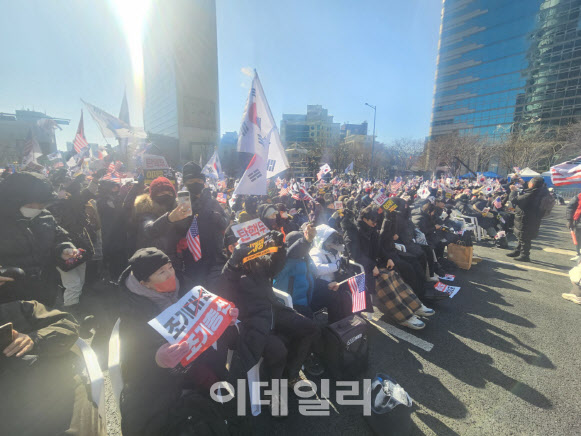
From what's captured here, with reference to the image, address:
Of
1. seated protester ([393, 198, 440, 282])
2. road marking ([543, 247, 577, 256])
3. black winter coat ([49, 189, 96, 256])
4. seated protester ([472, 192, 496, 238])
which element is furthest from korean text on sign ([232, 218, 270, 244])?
road marking ([543, 247, 577, 256])

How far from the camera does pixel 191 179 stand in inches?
147

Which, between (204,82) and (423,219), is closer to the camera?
(423,219)

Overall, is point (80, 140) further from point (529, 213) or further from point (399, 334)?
point (529, 213)

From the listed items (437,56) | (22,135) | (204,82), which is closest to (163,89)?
(204,82)

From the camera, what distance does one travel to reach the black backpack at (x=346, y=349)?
2.89 meters

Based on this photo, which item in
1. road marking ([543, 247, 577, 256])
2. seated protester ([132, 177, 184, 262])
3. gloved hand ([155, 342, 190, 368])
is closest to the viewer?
gloved hand ([155, 342, 190, 368])

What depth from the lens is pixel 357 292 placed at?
11.4 ft

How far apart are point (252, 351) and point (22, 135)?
244ft

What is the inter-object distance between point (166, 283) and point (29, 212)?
2.05 m

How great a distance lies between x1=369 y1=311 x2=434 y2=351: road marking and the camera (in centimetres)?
366

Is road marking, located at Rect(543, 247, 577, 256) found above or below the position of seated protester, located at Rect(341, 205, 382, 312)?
below

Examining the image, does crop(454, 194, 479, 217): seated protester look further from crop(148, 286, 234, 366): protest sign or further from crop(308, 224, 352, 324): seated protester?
crop(148, 286, 234, 366): protest sign

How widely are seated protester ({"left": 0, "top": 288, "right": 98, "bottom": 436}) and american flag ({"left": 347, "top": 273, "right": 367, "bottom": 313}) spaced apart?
279 centimetres

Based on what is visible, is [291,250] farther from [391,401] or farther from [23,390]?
[23,390]
